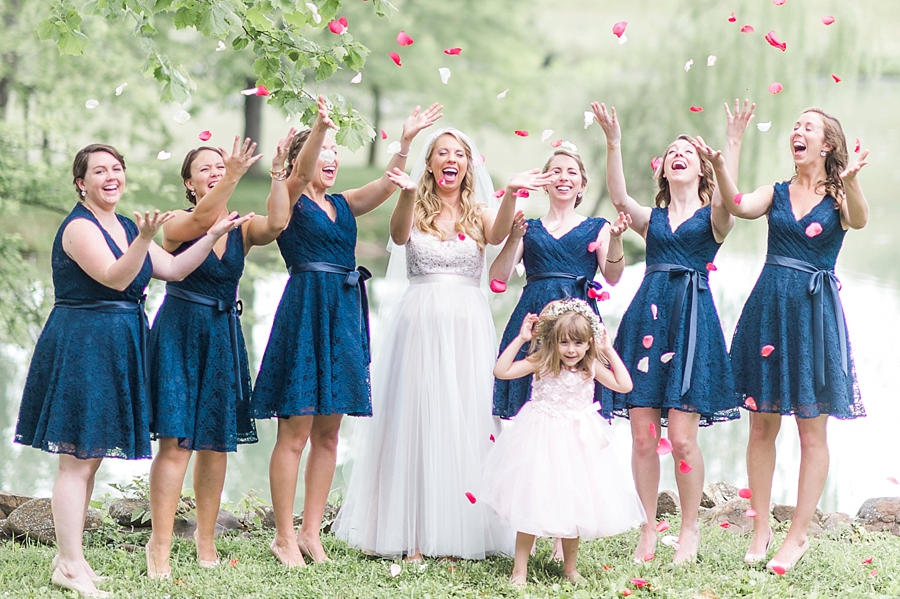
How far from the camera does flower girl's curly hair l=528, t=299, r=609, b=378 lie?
4.08 m

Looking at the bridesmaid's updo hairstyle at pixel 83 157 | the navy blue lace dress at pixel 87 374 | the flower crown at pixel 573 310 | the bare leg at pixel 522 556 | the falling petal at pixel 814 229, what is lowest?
the bare leg at pixel 522 556

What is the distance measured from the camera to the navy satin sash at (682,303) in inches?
170

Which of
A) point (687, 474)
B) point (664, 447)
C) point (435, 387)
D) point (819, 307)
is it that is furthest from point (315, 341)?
point (819, 307)

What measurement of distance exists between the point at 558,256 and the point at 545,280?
12cm

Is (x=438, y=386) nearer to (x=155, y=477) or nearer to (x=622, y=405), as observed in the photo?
(x=622, y=405)

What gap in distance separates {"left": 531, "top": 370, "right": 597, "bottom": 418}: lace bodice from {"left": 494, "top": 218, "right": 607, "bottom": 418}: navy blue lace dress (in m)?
0.34

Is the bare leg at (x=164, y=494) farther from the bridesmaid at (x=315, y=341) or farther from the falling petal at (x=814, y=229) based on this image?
the falling petal at (x=814, y=229)

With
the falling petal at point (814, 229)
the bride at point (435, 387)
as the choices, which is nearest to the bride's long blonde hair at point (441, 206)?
the bride at point (435, 387)

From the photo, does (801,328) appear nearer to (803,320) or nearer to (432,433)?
(803,320)

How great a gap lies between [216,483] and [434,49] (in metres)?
18.3

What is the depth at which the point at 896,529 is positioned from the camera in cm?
559

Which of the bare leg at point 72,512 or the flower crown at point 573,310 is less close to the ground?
the flower crown at point 573,310

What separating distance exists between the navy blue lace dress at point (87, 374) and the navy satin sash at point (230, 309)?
203 mm

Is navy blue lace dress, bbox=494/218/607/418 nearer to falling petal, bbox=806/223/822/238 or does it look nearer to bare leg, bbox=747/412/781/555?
bare leg, bbox=747/412/781/555
